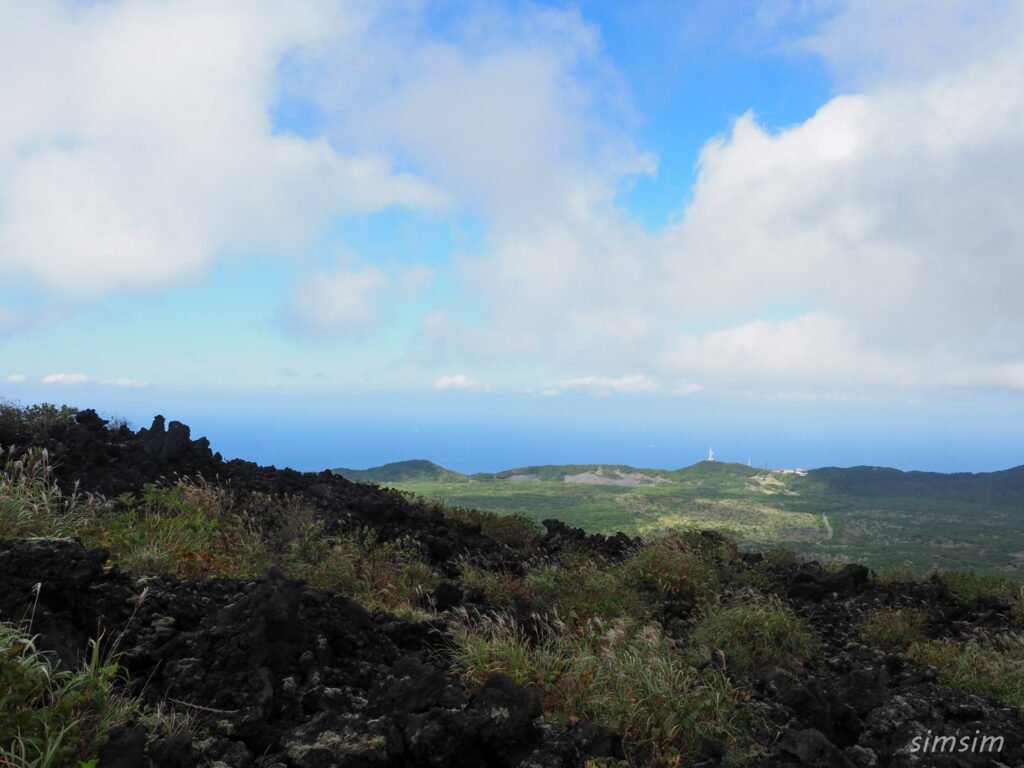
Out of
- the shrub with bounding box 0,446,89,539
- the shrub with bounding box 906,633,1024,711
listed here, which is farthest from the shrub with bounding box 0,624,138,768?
the shrub with bounding box 906,633,1024,711

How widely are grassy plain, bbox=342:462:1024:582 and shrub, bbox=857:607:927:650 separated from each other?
9.29m

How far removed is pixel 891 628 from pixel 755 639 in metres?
3.00

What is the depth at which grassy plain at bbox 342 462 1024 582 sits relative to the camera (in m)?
25.0

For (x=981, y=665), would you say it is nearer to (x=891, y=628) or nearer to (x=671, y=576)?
(x=891, y=628)

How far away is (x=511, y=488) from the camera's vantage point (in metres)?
41.7

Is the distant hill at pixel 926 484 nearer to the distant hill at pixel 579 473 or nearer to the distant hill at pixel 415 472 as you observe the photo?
the distant hill at pixel 579 473

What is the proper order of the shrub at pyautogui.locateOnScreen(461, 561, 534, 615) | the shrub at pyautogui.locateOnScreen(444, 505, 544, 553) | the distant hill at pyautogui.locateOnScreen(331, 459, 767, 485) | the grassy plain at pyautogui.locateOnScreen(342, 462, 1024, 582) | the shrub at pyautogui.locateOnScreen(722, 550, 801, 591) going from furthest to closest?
the distant hill at pyautogui.locateOnScreen(331, 459, 767, 485) < the grassy plain at pyautogui.locateOnScreen(342, 462, 1024, 582) < the shrub at pyautogui.locateOnScreen(444, 505, 544, 553) < the shrub at pyautogui.locateOnScreen(722, 550, 801, 591) < the shrub at pyautogui.locateOnScreen(461, 561, 534, 615)

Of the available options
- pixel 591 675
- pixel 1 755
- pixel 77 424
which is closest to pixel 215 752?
pixel 1 755

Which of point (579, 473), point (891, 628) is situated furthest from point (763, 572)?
point (579, 473)

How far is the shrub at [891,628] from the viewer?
883cm

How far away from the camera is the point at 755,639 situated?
25.3ft

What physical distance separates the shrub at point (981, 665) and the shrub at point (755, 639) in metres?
1.47

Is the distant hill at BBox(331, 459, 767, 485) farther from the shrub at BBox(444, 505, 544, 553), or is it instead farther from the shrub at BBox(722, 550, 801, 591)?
the shrub at BBox(722, 550, 801, 591)

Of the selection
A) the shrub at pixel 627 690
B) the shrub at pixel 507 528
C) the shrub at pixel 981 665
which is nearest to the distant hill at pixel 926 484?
the shrub at pixel 507 528
